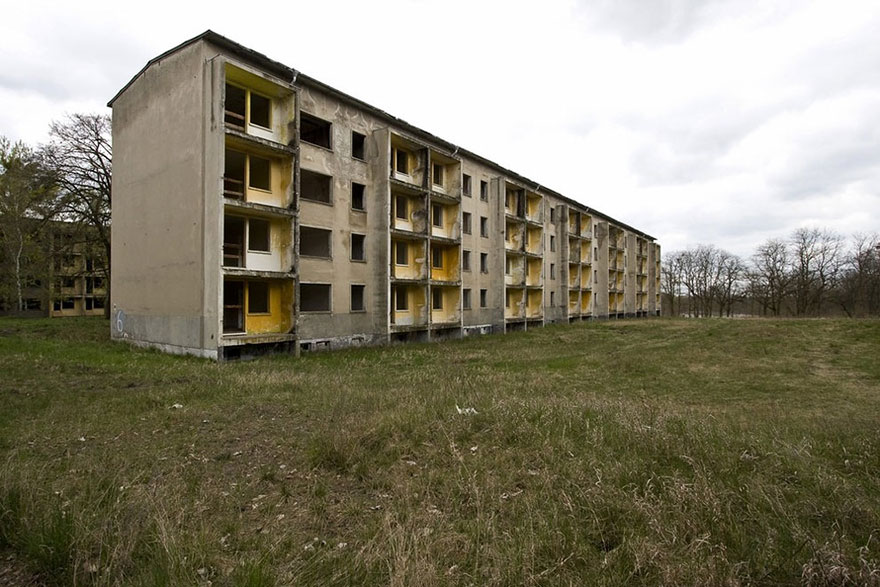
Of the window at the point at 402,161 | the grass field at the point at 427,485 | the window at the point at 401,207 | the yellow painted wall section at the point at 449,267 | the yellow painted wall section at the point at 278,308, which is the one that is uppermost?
the window at the point at 402,161

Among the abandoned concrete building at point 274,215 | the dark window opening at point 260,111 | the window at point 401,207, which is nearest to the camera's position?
the abandoned concrete building at point 274,215

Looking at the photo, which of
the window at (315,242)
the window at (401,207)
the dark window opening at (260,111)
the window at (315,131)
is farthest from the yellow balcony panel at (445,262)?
the dark window opening at (260,111)

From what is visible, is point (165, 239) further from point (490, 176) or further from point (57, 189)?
point (490, 176)

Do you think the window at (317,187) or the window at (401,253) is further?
the window at (401,253)

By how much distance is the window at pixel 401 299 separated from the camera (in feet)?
83.1

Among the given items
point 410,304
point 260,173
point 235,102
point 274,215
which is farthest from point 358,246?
point 235,102

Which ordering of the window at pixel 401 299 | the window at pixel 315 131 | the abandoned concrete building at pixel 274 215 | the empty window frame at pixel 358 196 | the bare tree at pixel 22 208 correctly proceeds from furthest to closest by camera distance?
the bare tree at pixel 22 208 → the window at pixel 401 299 → the empty window frame at pixel 358 196 → the window at pixel 315 131 → the abandoned concrete building at pixel 274 215

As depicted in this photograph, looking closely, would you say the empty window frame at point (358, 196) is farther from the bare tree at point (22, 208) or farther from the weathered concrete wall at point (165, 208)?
the bare tree at point (22, 208)

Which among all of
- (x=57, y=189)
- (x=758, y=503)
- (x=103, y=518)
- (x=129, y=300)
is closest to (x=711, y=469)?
(x=758, y=503)

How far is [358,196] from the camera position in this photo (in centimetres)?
2345

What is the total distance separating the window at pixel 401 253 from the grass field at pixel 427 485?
1484 centimetres

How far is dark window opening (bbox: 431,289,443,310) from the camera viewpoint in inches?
1098

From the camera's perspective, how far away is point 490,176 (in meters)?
32.9

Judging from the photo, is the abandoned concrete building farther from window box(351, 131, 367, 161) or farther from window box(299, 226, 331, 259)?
window box(351, 131, 367, 161)
